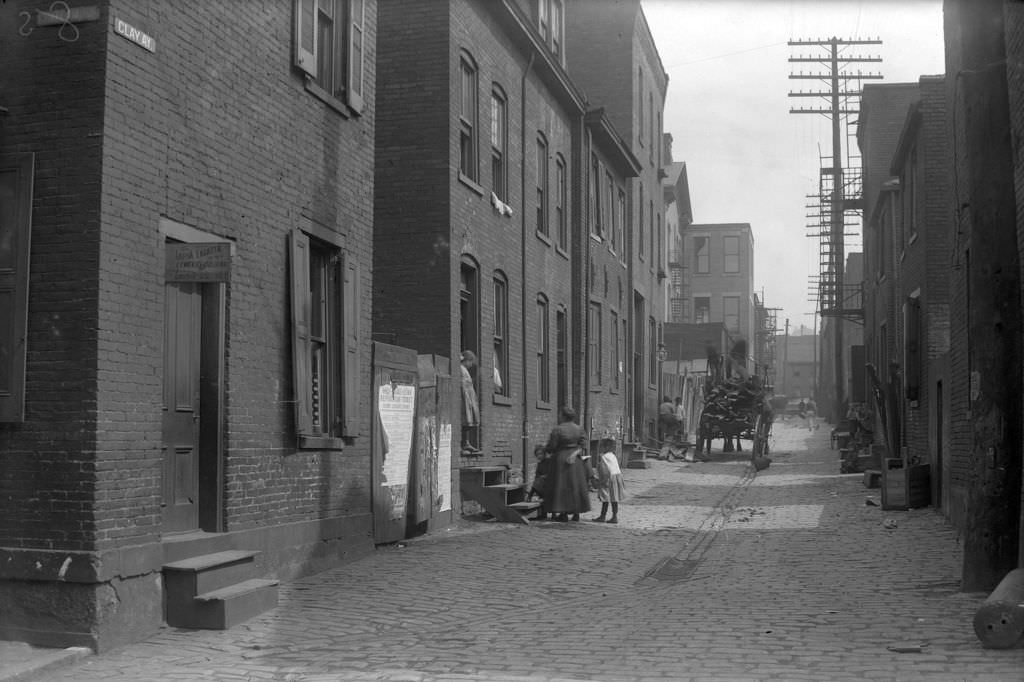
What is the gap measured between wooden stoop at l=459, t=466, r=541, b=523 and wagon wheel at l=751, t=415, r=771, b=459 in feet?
44.9

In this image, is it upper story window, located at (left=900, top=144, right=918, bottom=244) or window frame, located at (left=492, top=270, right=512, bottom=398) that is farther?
upper story window, located at (left=900, top=144, right=918, bottom=244)

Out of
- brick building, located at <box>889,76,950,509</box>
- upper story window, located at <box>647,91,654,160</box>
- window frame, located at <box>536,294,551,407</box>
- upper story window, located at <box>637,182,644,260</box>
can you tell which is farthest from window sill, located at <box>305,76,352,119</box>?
upper story window, located at <box>647,91,654,160</box>

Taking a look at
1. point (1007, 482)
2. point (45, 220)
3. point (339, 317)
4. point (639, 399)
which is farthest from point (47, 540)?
point (639, 399)

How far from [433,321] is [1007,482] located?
8421 millimetres

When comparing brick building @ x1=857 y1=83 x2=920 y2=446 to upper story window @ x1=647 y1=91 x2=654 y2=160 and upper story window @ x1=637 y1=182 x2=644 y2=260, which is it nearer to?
upper story window @ x1=637 y1=182 x2=644 y2=260

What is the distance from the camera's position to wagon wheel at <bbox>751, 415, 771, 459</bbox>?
29562mm

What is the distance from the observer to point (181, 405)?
955cm

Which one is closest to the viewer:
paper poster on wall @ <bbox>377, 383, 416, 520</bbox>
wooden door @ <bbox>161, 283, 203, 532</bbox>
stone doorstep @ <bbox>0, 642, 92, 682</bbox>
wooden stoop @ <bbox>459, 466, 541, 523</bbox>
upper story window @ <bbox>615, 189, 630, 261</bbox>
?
stone doorstep @ <bbox>0, 642, 92, 682</bbox>

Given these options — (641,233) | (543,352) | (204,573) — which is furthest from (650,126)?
(204,573)

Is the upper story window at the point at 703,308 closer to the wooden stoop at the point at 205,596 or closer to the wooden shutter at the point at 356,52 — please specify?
the wooden shutter at the point at 356,52

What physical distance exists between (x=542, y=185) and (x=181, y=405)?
13.6m

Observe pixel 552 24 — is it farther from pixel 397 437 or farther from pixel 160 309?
pixel 160 309

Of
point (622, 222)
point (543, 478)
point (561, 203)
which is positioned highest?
point (622, 222)

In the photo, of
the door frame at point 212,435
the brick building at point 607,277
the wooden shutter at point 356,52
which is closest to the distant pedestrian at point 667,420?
the brick building at point 607,277
